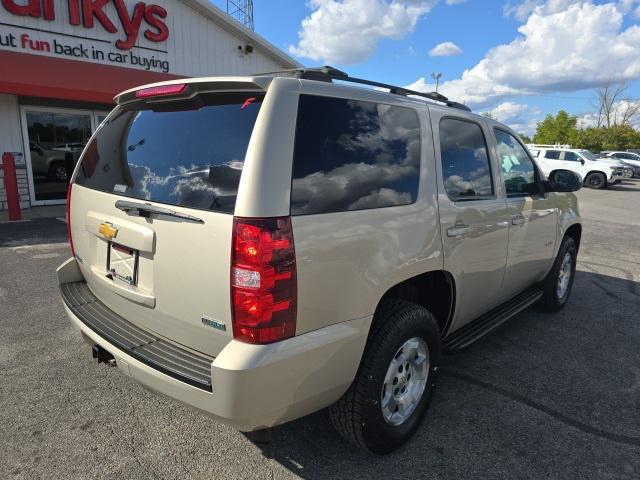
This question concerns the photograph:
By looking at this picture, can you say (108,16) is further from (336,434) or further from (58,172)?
(336,434)

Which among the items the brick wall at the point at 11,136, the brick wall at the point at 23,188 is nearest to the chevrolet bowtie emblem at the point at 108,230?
the brick wall at the point at 11,136

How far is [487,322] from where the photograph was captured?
3541mm

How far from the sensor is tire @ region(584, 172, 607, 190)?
23.8 metres

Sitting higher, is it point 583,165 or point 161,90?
point 161,90

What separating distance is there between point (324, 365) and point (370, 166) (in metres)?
1.03

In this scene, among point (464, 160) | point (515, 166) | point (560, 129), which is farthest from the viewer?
point (560, 129)

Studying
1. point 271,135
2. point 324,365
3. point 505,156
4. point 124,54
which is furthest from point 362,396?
point 124,54

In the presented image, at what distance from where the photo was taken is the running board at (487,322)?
319 centimetres

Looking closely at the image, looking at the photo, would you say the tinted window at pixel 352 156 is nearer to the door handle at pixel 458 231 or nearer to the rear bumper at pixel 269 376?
the door handle at pixel 458 231

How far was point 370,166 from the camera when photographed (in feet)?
7.81

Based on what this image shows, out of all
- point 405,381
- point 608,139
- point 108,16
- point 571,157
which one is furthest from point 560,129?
point 405,381

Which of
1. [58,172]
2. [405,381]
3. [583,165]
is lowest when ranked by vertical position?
[405,381]

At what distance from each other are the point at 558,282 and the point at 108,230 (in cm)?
433

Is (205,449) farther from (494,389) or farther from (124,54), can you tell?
(124,54)
